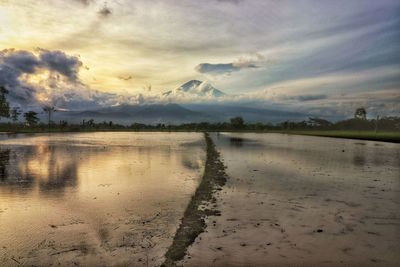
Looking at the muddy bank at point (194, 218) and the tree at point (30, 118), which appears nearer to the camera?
the muddy bank at point (194, 218)

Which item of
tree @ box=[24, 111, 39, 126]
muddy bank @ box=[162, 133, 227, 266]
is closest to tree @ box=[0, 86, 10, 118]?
tree @ box=[24, 111, 39, 126]

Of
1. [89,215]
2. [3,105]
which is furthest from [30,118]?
[89,215]

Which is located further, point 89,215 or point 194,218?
point 89,215

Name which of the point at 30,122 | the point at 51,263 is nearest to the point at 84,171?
the point at 51,263

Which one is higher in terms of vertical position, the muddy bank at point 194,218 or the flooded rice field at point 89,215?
the muddy bank at point 194,218

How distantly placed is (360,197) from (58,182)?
16992mm

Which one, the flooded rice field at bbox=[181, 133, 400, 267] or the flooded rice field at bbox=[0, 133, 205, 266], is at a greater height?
the flooded rice field at bbox=[181, 133, 400, 267]

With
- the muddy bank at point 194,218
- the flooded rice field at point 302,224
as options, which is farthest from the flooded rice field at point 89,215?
the flooded rice field at point 302,224

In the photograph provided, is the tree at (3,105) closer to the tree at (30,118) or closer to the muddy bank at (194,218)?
the tree at (30,118)

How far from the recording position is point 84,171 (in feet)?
82.7

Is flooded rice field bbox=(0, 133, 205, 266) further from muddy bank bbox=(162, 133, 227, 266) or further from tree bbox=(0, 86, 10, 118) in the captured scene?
tree bbox=(0, 86, 10, 118)

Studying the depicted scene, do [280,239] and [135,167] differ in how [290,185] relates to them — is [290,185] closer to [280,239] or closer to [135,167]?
[280,239]

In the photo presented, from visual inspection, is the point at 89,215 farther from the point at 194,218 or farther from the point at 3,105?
the point at 3,105

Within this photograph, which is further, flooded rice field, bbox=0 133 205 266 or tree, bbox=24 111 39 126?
tree, bbox=24 111 39 126
